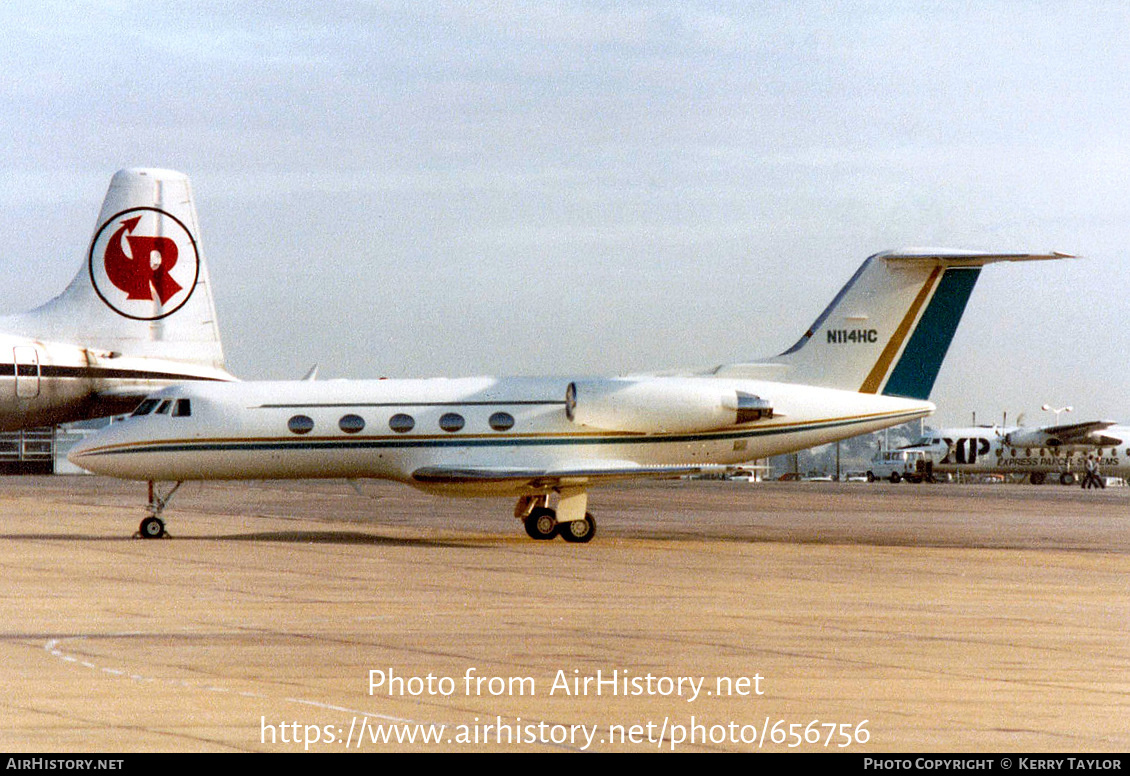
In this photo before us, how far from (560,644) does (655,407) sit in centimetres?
1371

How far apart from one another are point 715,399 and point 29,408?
1545 cm

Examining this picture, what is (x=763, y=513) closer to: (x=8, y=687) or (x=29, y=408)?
(x=29, y=408)

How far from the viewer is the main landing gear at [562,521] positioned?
25297 mm

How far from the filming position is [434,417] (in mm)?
25547

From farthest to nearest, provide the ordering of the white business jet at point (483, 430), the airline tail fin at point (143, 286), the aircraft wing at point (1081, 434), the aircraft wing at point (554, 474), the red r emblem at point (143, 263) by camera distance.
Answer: the aircraft wing at point (1081, 434) → the red r emblem at point (143, 263) → the airline tail fin at point (143, 286) → the white business jet at point (483, 430) → the aircraft wing at point (554, 474)

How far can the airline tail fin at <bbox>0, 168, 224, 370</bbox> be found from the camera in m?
33.5

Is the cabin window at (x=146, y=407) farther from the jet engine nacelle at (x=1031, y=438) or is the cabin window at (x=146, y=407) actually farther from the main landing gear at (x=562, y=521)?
the jet engine nacelle at (x=1031, y=438)

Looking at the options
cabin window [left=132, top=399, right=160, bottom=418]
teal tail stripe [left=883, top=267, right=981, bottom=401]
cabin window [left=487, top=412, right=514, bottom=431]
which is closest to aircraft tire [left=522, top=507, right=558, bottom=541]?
cabin window [left=487, top=412, right=514, bottom=431]

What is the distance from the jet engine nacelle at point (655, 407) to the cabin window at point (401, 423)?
8.84 feet

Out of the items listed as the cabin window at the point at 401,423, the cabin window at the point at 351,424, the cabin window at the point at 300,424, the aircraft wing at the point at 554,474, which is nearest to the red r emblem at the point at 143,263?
the cabin window at the point at 300,424

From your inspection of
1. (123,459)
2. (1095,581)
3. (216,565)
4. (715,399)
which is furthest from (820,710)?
(123,459)

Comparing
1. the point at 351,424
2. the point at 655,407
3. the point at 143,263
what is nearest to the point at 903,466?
the point at 143,263

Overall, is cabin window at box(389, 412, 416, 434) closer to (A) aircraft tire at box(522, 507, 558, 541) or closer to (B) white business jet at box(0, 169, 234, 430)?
(A) aircraft tire at box(522, 507, 558, 541)

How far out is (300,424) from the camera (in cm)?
2531
